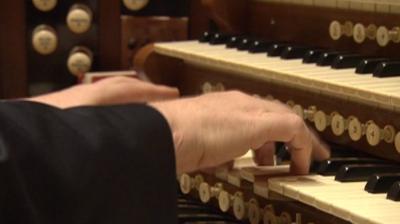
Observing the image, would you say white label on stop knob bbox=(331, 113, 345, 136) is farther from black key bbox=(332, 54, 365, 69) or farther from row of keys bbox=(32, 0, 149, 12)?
row of keys bbox=(32, 0, 149, 12)

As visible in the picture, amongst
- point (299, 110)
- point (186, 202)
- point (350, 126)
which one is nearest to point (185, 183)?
point (186, 202)

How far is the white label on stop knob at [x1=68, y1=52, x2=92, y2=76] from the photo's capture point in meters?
2.12

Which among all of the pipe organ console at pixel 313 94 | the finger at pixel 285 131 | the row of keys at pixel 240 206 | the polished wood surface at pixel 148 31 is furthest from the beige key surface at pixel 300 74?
the polished wood surface at pixel 148 31

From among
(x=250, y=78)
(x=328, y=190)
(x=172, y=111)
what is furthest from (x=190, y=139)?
(x=250, y=78)

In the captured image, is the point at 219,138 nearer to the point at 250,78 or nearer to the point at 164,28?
the point at 250,78

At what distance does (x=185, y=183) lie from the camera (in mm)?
1562

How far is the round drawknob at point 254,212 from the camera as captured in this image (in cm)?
132

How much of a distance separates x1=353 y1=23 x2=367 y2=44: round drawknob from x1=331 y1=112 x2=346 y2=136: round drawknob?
18cm

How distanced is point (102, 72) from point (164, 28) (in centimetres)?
20

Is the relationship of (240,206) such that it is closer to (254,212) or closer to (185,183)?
(254,212)

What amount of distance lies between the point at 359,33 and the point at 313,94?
5.9 inches

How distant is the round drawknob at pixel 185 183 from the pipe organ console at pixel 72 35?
26.4 inches

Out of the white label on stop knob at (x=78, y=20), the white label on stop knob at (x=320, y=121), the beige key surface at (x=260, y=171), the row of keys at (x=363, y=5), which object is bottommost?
the beige key surface at (x=260, y=171)

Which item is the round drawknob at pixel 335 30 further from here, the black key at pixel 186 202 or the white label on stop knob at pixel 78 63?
the white label on stop knob at pixel 78 63
